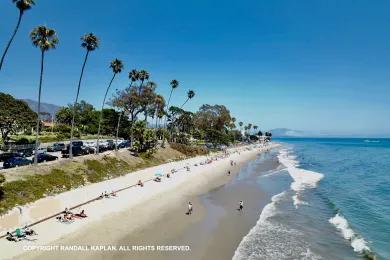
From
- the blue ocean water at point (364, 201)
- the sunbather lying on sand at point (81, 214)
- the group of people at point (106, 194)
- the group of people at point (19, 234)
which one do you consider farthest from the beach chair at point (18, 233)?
the blue ocean water at point (364, 201)

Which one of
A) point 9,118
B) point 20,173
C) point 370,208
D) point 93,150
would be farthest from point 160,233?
point 9,118

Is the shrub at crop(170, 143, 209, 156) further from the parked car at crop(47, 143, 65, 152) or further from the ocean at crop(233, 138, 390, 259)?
the ocean at crop(233, 138, 390, 259)

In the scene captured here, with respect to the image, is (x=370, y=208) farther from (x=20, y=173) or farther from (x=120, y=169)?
(x=20, y=173)

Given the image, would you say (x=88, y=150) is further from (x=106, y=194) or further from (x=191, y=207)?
(x=191, y=207)

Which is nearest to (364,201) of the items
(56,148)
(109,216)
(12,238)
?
(109,216)

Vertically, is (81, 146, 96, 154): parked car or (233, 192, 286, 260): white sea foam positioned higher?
(81, 146, 96, 154): parked car

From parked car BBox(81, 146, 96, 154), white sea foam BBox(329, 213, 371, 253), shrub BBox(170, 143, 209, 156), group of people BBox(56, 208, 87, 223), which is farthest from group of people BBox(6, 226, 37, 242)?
shrub BBox(170, 143, 209, 156)
